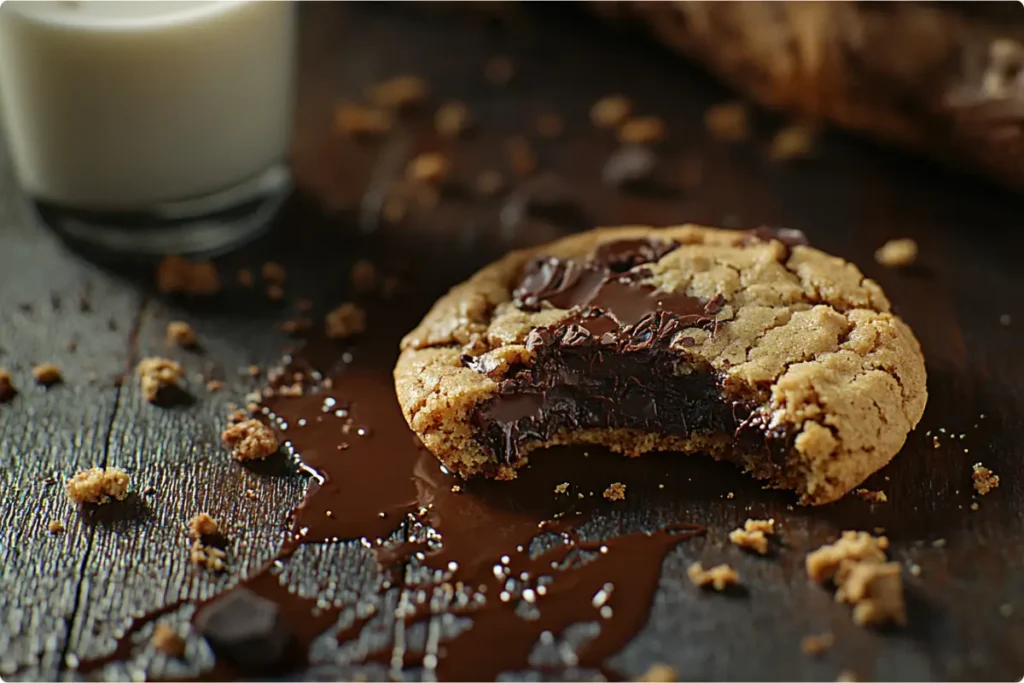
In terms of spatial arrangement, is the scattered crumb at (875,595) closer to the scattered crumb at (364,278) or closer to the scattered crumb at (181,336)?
the scattered crumb at (364,278)

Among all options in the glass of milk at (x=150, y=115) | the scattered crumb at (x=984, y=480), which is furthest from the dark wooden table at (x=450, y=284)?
the glass of milk at (x=150, y=115)

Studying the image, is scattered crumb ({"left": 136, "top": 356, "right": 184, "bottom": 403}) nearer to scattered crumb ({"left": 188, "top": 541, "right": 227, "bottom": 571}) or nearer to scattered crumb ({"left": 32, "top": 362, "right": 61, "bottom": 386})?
scattered crumb ({"left": 32, "top": 362, "right": 61, "bottom": 386})

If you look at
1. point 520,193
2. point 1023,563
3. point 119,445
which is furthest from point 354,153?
point 1023,563

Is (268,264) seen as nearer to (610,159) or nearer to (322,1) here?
(610,159)

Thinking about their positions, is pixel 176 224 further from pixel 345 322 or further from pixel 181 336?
pixel 345 322

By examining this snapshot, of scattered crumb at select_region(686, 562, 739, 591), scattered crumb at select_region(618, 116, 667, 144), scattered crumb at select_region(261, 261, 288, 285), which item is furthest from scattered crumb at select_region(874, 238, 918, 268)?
scattered crumb at select_region(261, 261, 288, 285)

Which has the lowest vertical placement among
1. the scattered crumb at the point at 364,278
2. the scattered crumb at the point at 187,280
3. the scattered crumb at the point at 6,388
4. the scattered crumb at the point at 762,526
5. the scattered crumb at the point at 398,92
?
the scattered crumb at the point at 6,388

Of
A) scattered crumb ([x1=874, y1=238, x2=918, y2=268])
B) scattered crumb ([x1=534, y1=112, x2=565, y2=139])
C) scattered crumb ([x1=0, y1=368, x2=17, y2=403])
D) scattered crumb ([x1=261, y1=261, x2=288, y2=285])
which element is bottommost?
scattered crumb ([x1=0, y1=368, x2=17, y2=403])
